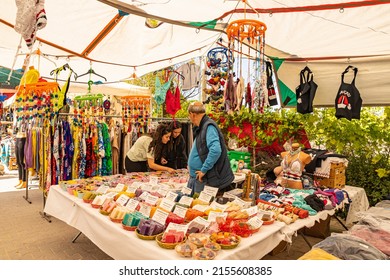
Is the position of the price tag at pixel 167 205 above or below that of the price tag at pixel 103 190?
above

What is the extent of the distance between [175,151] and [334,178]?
2.21m

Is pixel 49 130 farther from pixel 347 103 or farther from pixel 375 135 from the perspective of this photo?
pixel 375 135

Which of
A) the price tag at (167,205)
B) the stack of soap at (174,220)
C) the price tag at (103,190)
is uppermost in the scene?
the price tag at (167,205)

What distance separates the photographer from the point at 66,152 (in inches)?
157

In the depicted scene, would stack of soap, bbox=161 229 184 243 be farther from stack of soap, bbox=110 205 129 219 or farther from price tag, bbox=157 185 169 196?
price tag, bbox=157 185 169 196

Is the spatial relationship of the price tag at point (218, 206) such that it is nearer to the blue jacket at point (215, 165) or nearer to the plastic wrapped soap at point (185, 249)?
the blue jacket at point (215, 165)

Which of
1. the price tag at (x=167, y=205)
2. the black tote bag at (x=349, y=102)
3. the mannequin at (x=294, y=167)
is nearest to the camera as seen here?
the price tag at (x=167, y=205)

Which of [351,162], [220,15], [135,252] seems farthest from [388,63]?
[135,252]

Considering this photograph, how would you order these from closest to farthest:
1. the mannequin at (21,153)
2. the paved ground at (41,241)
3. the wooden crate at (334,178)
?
the paved ground at (41,241), the wooden crate at (334,178), the mannequin at (21,153)

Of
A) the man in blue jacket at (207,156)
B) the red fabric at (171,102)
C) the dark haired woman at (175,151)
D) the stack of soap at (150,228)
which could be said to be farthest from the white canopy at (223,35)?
the stack of soap at (150,228)

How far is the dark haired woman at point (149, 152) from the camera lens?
3977 mm

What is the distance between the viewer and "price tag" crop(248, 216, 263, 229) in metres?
Result: 2.03

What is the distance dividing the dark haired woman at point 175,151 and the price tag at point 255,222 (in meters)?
2.21

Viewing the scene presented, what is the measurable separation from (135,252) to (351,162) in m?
3.98
